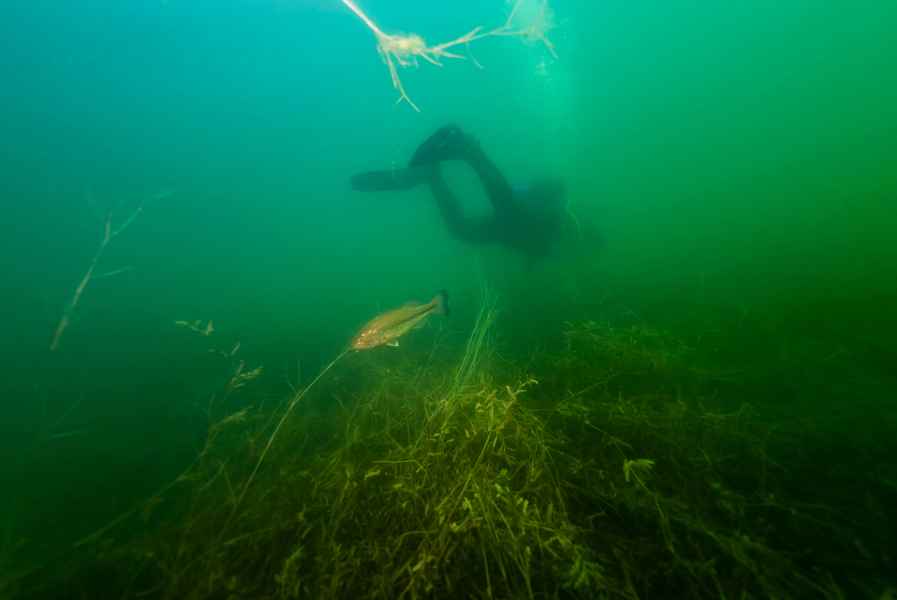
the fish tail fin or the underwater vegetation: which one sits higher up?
the fish tail fin

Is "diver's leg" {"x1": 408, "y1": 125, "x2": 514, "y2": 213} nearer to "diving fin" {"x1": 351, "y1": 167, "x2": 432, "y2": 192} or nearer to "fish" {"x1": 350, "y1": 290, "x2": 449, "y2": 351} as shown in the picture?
"diving fin" {"x1": 351, "y1": 167, "x2": 432, "y2": 192}

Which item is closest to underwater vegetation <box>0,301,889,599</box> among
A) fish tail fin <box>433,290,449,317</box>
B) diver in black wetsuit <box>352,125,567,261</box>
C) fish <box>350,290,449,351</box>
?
fish <box>350,290,449,351</box>

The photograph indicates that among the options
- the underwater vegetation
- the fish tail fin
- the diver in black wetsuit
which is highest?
the diver in black wetsuit

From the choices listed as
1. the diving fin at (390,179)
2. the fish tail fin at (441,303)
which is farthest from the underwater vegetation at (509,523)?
the diving fin at (390,179)

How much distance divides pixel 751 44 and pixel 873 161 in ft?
212

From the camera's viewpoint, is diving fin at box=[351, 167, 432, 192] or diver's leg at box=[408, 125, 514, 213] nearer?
diver's leg at box=[408, 125, 514, 213]

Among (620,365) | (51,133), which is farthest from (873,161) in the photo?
(51,133)

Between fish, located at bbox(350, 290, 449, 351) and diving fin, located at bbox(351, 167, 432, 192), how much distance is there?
867 cm

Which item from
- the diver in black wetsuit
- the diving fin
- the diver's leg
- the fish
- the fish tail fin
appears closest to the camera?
the fish

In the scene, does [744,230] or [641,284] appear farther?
[744,230]

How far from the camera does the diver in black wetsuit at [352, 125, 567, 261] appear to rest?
9.82m

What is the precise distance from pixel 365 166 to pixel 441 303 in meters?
97.7

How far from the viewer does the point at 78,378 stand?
41.5 feet

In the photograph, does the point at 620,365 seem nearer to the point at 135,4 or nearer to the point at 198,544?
the point at 198,544
